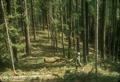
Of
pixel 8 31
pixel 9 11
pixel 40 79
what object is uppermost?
pixel 9 11

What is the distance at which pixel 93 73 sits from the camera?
24.0 meters

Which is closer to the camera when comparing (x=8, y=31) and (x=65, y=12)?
(x=8, y=31)

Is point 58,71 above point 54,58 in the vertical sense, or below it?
below

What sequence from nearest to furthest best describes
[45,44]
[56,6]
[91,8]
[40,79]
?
[40,79] < [91,8] < [56,6] < [45,44]

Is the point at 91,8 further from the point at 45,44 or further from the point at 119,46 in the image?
the point at 45,44

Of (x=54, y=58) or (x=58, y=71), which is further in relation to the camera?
(x=54, y=58)

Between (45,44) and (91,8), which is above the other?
(91,8)

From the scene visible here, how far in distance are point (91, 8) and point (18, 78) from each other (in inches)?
454

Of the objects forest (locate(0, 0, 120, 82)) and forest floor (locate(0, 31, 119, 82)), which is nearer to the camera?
forest floor (locate(0, 31, 119, 82))

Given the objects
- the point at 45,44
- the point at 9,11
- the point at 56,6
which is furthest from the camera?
the point at 45,44

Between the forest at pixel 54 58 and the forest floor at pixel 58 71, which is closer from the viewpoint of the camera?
the forest floor at pixel 58 71

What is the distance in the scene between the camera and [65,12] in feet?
119

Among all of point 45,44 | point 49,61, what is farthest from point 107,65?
point 45,44

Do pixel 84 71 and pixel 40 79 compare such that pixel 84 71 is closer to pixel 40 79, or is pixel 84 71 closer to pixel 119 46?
pixel 40 79
